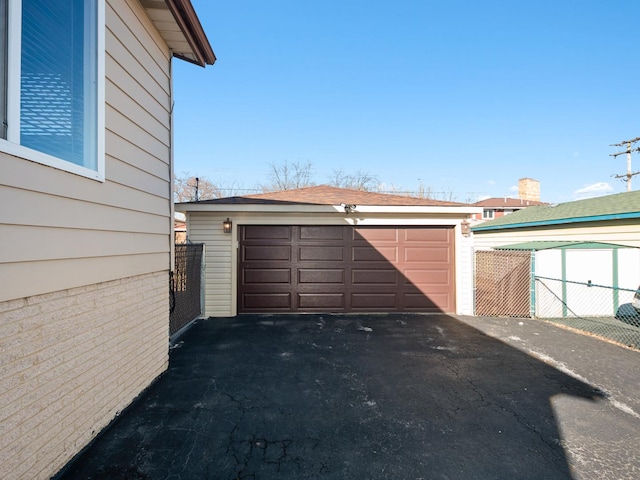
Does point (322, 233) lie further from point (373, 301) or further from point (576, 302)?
point (576, 302)

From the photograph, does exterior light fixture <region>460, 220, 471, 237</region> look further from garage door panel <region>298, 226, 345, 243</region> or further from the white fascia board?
garage door panel <region>298, 226, 345, 243</region>

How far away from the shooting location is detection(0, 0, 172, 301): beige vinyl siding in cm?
170

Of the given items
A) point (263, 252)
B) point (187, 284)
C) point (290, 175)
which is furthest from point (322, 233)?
point (290, 175)

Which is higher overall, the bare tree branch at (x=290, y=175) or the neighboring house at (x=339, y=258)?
the bare tree branch at (x=290, y=175)

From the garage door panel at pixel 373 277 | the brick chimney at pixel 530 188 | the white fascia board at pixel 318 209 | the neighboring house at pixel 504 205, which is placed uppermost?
the brick chimney at pixel 530 188

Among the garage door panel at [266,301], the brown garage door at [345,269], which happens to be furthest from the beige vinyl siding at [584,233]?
the garage door panel at [266,301]

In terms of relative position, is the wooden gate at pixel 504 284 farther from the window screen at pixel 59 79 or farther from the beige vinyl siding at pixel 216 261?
the window screen at pixel 59 79

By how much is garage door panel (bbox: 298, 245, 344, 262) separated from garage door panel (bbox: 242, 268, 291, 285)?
21.1 inches

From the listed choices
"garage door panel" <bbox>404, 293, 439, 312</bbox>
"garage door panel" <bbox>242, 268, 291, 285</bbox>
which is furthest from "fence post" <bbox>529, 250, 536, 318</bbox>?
"garage door panel" <bbox>242, 268, 291, 285</bbox>

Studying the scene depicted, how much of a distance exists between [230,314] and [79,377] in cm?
419

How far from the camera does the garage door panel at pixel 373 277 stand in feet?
21.7

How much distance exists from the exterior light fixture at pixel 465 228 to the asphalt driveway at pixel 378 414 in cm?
260

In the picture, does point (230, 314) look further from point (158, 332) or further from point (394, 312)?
point (394, 312)

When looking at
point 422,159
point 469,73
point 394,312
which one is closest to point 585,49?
point 469,73
